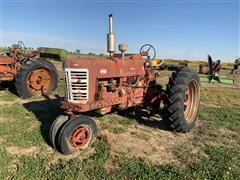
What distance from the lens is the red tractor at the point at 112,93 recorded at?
5.64 metres

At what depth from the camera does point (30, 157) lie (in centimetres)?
529

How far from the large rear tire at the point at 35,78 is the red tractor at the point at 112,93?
416cm

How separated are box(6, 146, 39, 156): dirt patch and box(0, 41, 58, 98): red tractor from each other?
486cm

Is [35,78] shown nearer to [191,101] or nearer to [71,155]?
[191,101]

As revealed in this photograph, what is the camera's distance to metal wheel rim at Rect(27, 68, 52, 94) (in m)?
10.8

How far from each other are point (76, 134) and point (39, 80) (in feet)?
19.2

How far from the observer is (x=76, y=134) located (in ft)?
18.4

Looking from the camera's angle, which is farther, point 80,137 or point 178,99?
point 178,99

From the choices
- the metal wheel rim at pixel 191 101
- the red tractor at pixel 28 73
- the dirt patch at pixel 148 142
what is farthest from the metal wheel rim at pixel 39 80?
the metal wheel rim at pixel 191 101

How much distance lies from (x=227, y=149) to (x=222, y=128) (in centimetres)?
152

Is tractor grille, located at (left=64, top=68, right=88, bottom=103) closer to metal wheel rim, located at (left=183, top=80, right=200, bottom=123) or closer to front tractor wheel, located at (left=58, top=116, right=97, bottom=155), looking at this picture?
front tractor wheel, located at (left=58, top=116, right=97, bottom=155)

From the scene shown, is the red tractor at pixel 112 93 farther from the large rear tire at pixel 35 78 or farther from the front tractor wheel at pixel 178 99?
the large rear tire at pixel 35 78

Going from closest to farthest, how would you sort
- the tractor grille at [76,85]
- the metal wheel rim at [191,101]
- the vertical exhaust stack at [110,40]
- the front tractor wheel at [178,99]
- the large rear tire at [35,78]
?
the tractor grille at [76,85]
the vertical exhaust stack at [110,40]
the front tractor wheel at [178,99]
the metal wheel rim at [191,101]
the large rear tire at [35,78]

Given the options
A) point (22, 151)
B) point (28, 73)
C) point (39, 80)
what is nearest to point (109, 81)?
point (22, 151)
